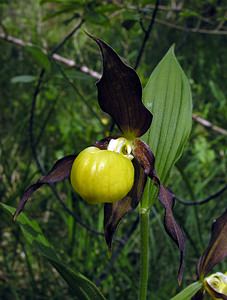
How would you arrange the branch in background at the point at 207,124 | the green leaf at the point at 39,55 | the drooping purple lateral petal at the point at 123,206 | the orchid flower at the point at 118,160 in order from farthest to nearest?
the branch in background at the point at 207,124, the green leaf at the point at 39,55, the drooping purple lateral petal at the point at 123,206, the orchid flower at the point at 118,160

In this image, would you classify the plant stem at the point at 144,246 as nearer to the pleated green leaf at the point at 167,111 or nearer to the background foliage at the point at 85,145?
the pleated green leaf at the point at 167,111

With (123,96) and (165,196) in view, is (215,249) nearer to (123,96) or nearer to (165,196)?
(165,196)

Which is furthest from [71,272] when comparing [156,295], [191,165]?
[191,165]

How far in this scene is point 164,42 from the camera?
81.2 inches

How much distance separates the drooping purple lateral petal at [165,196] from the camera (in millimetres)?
626

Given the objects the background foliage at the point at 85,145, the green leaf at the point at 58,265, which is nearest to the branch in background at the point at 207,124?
the background foliage at the point at 85,145

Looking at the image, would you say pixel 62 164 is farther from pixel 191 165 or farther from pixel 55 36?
pixel 55 36

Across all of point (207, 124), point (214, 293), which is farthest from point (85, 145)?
point (214, 293)

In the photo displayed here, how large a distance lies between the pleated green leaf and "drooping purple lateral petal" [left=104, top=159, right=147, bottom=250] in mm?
35

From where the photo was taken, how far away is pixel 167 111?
0.71m

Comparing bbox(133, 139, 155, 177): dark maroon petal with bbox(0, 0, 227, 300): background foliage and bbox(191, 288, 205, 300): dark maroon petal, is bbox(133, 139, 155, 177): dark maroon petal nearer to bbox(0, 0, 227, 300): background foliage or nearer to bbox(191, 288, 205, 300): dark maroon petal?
bbox(191, 288, 205, 300): dark maroon petal

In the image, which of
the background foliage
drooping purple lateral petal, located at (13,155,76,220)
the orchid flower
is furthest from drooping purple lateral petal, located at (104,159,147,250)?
the background foliage

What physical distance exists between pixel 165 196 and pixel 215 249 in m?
0.16

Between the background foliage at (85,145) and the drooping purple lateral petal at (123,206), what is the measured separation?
23cm
